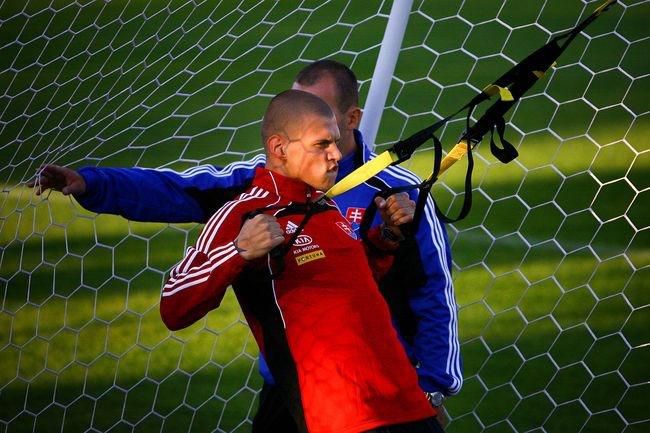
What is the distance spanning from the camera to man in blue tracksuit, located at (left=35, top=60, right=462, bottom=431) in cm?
242

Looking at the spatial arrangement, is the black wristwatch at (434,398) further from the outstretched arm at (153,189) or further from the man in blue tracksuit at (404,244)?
the outstretched arm at (153,189)

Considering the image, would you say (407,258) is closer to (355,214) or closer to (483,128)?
(355,214)

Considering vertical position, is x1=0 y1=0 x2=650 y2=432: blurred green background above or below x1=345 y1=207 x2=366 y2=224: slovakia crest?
below

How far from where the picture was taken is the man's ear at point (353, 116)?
265 cm

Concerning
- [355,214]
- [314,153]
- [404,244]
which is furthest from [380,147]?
[314,153]

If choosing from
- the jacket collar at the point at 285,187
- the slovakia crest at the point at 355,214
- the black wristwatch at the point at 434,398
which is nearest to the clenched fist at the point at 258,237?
the jacket collar at the point at 285,187

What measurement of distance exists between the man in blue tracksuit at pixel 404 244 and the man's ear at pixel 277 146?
1.30ft

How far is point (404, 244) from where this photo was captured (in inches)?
94.5

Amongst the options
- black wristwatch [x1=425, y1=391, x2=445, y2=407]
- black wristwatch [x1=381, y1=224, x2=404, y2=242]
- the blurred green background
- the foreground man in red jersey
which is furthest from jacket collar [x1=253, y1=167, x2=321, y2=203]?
the blurred green background

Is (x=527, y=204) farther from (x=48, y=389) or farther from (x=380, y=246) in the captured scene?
(x=380, y=246)

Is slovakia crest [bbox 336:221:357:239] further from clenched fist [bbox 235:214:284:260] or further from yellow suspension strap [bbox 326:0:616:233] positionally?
clenched fist [bbox 235:214:284:260]

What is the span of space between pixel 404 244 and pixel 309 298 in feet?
1.55

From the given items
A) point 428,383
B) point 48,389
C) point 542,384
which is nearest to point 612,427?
point 542,384

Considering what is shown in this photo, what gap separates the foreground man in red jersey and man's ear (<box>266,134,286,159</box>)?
0.08ft
